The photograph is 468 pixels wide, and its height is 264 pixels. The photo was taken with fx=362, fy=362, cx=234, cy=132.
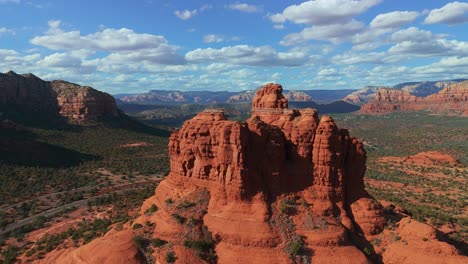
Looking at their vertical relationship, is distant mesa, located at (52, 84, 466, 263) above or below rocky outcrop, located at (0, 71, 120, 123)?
below

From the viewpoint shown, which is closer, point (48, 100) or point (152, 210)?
point (152, 210)

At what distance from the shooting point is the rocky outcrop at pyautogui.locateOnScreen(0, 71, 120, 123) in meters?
186

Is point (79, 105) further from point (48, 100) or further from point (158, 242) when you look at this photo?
point (158, 242)

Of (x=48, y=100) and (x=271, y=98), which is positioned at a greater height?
(x=48, y=100)

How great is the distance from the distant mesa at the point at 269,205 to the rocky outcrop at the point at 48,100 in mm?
156204

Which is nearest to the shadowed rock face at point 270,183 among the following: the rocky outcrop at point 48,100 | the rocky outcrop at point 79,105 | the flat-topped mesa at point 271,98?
the flat-topped mesa at point 271,98

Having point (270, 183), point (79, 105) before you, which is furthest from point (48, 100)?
point (270, 183)

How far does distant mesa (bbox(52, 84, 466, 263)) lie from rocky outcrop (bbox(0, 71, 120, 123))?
156204 millimetres

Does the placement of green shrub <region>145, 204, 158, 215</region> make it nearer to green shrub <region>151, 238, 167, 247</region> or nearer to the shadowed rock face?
the shadowed rock face

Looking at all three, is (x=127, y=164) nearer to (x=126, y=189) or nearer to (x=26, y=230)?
(x=126, y=189)

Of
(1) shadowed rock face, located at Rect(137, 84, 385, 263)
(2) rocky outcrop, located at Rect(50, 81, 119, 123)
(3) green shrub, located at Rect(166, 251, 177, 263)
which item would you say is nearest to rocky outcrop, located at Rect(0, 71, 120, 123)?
(2) rocky outcrop, located at Rect(50, 81, 119, 123)

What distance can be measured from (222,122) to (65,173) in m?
95.4

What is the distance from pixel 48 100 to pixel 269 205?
7364 inches

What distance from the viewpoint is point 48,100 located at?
196000 mm
